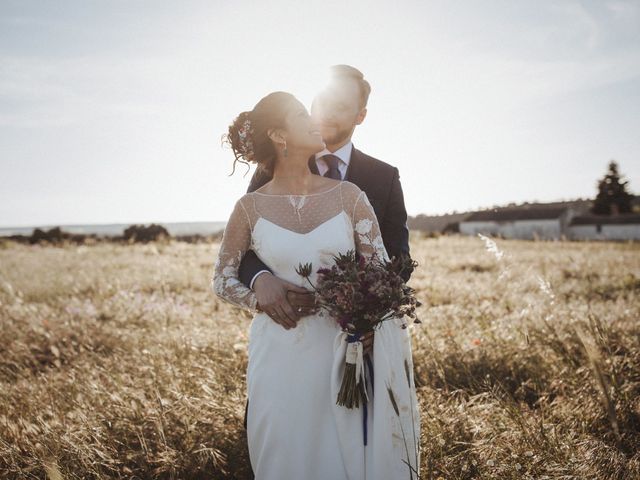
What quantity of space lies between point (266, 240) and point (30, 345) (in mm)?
4312

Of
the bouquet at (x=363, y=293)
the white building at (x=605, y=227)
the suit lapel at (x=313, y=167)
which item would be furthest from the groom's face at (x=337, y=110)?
the white building at (x=605, y=227)

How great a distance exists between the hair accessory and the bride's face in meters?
0.31

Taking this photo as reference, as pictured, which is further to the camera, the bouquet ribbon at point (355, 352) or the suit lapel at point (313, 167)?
the suit lapel at point (313, 167)

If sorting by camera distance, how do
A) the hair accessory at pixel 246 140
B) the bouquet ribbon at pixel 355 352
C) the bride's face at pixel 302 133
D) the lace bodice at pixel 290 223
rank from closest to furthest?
the bouquet ribbon at pixel 355 352, the lace bodice at pixel 290 223, the bride's face at pixel 302 133, the hair accessory at pixel 246 140

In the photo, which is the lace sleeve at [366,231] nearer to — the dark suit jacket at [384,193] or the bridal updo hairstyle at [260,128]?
the dark suit jacket at [384,193]

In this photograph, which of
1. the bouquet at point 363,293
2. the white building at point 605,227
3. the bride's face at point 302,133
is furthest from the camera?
the white building at point 605,227

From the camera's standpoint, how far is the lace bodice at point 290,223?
10.4 feet

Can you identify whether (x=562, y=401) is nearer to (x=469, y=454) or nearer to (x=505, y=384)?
(x=505, y=384)

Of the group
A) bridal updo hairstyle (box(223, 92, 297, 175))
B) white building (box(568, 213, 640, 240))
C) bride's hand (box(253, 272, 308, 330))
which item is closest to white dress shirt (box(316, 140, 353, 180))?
bridal updo hairstyle (box(223, 92, 297, 175))

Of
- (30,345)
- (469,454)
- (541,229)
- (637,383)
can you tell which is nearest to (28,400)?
(30,345)

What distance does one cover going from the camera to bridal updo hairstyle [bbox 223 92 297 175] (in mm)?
3381

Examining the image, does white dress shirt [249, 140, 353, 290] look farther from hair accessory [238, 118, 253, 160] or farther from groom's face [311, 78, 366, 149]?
hair accessory [238, 118, 253, 160]

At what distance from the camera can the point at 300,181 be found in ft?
11.1

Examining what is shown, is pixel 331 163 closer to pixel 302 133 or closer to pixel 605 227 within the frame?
pixel 302 133
